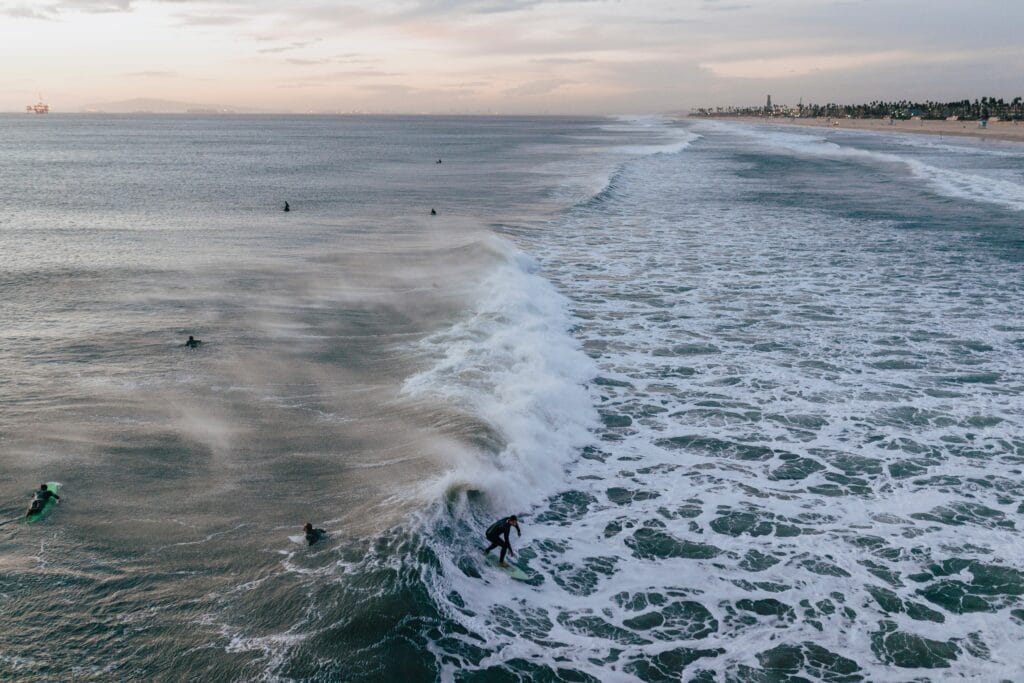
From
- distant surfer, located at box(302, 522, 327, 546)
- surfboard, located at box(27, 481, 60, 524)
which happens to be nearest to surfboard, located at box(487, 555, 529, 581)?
distant surfer, located at box(302, 522, 327, 546)

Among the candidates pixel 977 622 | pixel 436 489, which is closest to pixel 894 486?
pixel 977 622

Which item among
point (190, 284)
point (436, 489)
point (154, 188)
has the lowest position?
point (436, 489)

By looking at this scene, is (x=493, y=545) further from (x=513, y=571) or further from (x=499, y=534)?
(x=513, y=571)

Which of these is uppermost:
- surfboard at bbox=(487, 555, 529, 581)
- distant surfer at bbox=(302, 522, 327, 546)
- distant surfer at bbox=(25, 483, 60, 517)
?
distant surfer at bbox=(25, 483, 60, 517)

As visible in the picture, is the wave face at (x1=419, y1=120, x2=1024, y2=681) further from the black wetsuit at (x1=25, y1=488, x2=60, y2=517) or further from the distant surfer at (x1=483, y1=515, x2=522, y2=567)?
the black wetsuit at (x1=25, y1=488, x2=60, y2=517)

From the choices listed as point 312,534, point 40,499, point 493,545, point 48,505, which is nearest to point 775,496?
point 493,545

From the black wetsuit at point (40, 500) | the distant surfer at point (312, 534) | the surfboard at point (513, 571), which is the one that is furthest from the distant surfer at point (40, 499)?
the surfboard at point (513, 571)

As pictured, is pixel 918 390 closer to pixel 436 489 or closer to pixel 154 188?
pixel 436 489
